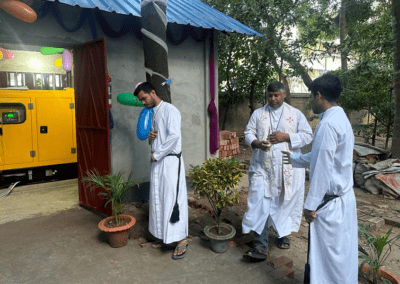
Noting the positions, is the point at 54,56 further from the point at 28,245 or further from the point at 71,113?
the point at 28,245

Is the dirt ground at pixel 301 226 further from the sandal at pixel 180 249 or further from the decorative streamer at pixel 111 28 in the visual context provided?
the decorative streamer at pixel 111 28

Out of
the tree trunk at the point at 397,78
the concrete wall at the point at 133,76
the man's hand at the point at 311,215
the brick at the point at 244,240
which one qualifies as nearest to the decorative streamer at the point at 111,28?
the concrete wall at the point at 133,76

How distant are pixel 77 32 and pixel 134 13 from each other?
3.34 feet

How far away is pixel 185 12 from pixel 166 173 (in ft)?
11.9

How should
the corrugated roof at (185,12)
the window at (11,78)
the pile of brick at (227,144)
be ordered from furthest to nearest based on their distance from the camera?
1. the pile of brick at (227,144)
2. the window at (11,78)
3. the corrugated roof at (185,12)

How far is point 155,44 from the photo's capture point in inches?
167

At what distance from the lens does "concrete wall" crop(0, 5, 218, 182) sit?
192 inches

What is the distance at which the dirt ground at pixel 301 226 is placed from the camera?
388 centimetres

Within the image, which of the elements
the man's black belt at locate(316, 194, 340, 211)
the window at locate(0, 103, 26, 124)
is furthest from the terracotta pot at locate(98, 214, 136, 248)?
the window at locate(0, 103, 26, 124)

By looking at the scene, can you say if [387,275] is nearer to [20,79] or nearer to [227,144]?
[227,144]

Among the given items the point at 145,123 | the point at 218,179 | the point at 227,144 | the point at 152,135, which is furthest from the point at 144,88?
the point at 227,144

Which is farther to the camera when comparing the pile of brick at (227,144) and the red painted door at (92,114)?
the pile of brick at (227,144)

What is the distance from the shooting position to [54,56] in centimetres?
933

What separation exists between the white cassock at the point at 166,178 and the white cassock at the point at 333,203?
5.31ft
